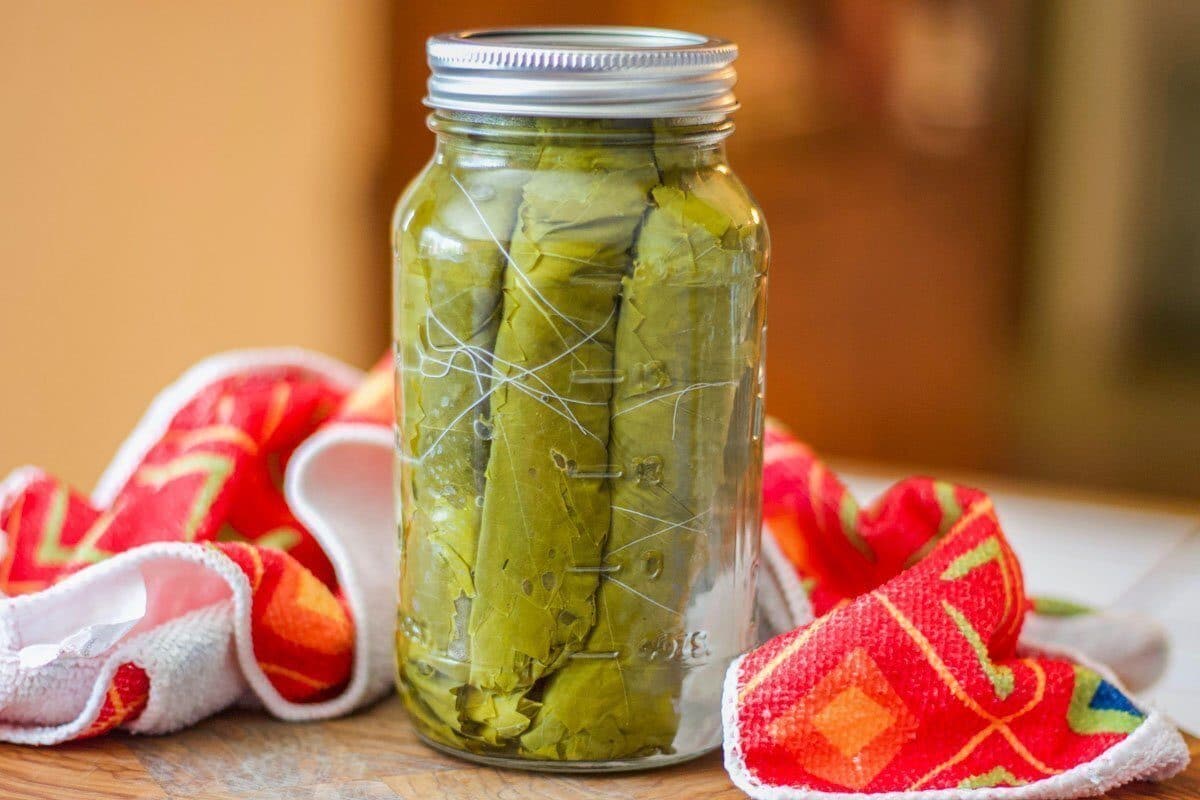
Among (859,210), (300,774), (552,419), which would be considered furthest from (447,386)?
(859,210)

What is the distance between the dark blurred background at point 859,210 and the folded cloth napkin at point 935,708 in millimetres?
1054

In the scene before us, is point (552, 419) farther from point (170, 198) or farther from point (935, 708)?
point (170, 198)

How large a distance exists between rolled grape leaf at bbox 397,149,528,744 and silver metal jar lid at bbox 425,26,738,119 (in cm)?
3

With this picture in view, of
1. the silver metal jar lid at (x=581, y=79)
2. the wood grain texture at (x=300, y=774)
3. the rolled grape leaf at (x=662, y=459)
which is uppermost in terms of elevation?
the silver metal jar lid at (x=581, y=79)

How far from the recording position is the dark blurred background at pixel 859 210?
1.60 metres

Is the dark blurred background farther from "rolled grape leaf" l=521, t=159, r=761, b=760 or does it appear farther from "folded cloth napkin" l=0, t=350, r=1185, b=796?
"rolled grape leaf" l=521, t=159, r=761, b=760

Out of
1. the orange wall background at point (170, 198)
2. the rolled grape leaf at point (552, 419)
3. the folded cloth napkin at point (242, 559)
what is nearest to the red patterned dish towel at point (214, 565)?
the folded cloth napkin at point (242, 559)

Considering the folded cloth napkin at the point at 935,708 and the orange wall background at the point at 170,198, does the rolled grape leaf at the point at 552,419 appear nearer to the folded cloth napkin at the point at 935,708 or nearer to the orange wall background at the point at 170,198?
the folded cloth napkin at the point at 935,708

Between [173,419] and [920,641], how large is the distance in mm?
396

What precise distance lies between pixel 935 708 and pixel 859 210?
1132 millimetres

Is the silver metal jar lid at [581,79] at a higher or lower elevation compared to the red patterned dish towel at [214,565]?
higher

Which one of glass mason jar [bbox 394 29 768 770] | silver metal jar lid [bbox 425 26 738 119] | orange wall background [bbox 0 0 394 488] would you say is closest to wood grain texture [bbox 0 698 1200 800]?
glass mason jar [bbox 394 29 768 770]

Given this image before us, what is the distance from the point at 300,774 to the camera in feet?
2.03

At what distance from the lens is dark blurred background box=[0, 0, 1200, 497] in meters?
1.60
